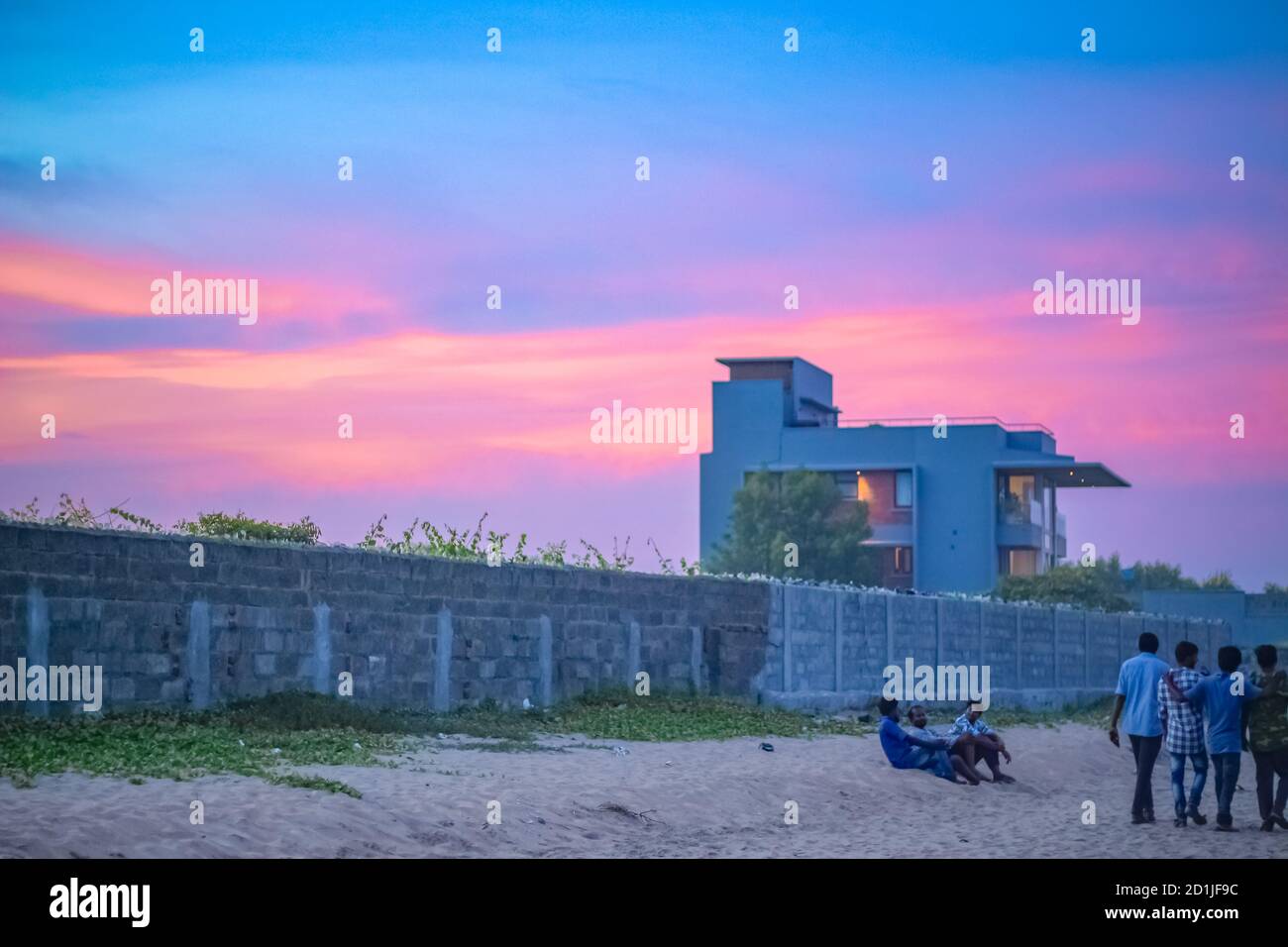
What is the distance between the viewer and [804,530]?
227 ft

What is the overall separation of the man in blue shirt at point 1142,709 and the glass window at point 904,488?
53931mm

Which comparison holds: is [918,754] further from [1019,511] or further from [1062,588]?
[1019,511]

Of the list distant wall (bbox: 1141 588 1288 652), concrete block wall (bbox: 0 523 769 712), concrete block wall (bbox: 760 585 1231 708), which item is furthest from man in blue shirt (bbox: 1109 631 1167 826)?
distant wall (bbox: 1141 588 1288 652)

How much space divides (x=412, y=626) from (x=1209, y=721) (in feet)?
31.7

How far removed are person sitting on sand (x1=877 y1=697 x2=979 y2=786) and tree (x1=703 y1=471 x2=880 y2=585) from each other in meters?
47.0

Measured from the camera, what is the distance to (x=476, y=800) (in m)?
14.5

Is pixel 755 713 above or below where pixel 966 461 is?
below

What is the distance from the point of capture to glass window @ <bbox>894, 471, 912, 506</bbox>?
70.6 metres

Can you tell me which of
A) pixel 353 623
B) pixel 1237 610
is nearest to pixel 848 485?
pixel 1237 610

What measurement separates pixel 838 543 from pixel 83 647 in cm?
5320

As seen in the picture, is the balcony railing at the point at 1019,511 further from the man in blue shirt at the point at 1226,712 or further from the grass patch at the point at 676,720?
the man in blue shirt at the point at 1226,712
